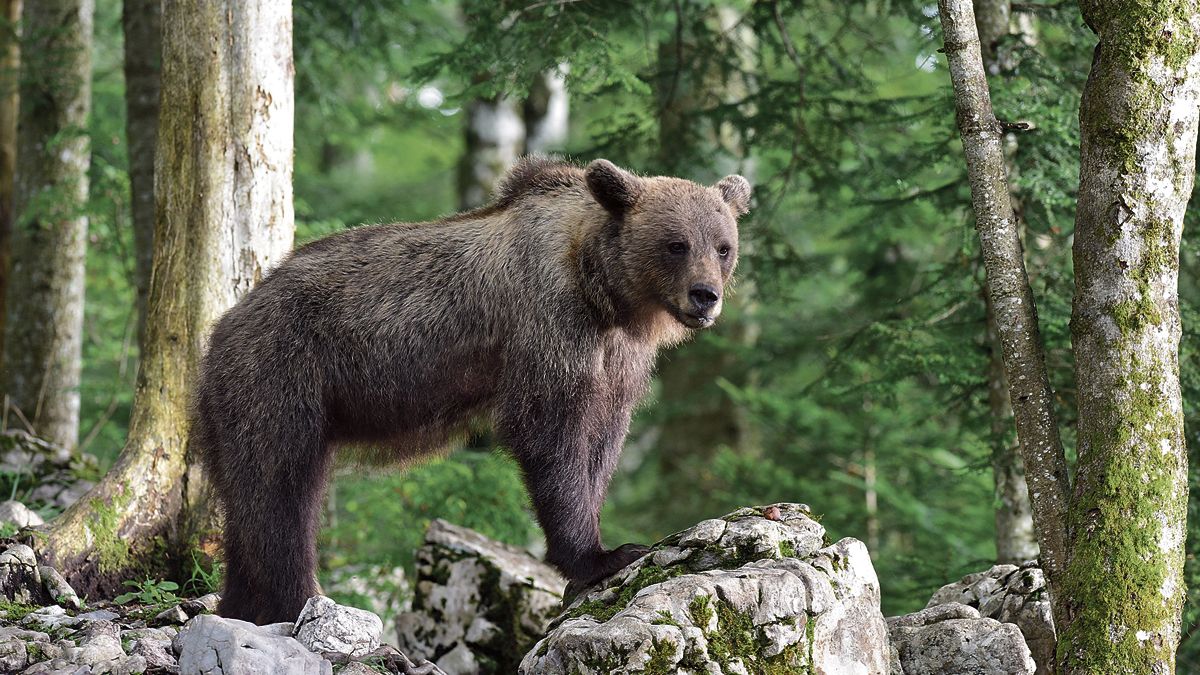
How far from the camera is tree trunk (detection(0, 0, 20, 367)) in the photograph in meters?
11.5

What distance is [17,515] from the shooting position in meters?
7.22

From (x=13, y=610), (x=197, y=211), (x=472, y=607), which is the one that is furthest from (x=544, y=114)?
(x=13, y=610)

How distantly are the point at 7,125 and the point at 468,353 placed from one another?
28.8ft

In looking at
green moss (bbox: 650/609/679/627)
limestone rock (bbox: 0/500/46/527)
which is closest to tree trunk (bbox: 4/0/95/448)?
limestone rock (bbox: 0/500/46/527)

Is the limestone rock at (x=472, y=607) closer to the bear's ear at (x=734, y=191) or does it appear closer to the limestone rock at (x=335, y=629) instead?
the limestone rock at (x=335, y=629)

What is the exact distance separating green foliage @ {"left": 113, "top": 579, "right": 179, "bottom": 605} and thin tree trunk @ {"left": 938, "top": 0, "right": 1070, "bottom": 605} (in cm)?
460

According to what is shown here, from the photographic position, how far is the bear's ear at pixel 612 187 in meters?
6.11

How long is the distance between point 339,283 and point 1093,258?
389cm

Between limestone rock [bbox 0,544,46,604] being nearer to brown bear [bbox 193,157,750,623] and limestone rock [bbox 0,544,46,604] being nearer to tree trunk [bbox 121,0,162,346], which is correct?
brown bear [bbox 193,157,750,623]

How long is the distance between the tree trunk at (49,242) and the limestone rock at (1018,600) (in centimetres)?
814

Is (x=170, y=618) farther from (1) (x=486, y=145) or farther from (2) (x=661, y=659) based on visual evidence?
(1) (x=486, y=145)

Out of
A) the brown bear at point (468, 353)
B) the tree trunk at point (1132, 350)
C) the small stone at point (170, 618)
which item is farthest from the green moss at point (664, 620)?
the small stone at point (170, 618)

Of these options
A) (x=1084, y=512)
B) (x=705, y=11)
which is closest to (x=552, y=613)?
(x=1084, y=512)

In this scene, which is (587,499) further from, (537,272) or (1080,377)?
(1080,377)
